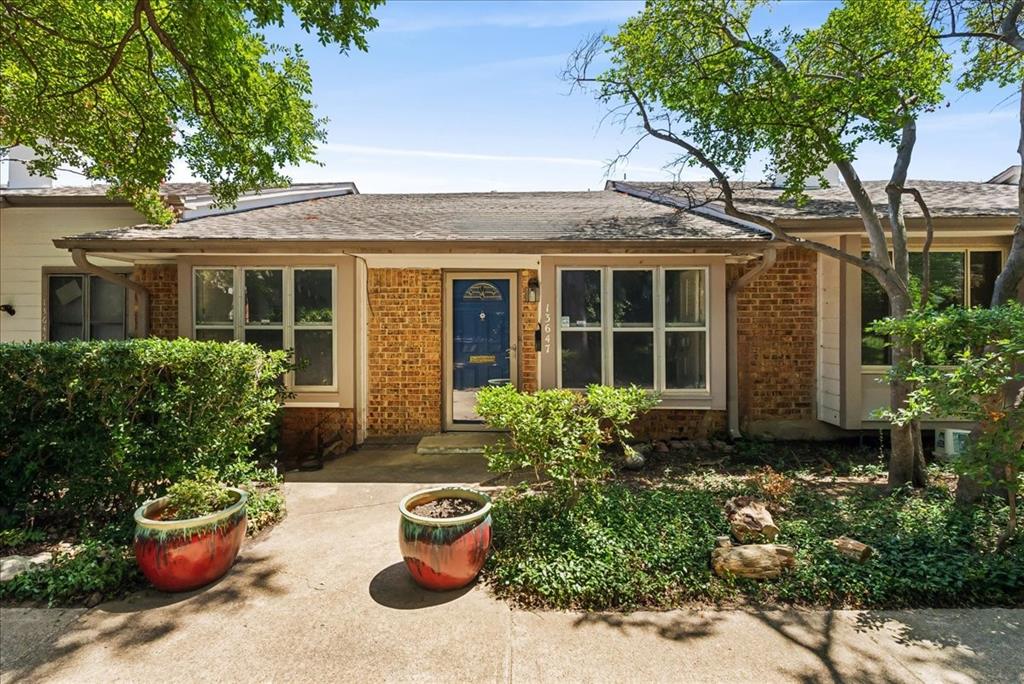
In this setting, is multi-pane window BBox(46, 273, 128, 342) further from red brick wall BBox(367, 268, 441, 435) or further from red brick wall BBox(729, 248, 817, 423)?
red brick wall BBox(729, 248, 817, 423)

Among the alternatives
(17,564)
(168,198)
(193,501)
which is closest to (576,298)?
(193,501)

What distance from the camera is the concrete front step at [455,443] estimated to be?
259 inches

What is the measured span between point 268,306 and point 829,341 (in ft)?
24.8

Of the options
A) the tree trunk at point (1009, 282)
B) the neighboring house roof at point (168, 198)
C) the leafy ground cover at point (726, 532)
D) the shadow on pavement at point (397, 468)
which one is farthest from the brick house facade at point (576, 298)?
the leafy ground cover at point (726, 532)

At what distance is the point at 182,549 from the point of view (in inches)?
130

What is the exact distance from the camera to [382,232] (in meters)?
6.14

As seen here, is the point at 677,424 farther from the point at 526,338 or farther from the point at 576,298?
the point at 526,338

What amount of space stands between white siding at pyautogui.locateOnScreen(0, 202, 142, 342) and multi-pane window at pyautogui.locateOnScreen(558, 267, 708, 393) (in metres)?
7.33

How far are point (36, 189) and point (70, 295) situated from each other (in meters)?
2.50

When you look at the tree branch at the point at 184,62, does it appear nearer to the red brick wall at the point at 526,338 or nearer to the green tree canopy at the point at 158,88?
the green tree canopy at the point at 158,88

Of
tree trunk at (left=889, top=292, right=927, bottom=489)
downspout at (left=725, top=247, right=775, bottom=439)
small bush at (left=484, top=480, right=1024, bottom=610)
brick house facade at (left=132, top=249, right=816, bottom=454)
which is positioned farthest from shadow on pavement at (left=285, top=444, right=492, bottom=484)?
tree trunk at (left=889, top=292, right=927, bottom=489)

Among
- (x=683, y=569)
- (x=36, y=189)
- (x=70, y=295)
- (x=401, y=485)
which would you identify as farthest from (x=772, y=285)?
(x=36, y=189)

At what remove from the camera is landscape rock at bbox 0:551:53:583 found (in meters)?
3.38

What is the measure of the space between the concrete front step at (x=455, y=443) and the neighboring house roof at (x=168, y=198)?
3977 millimetres
